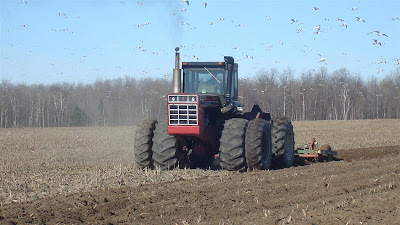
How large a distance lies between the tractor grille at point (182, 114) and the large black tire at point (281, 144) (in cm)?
347

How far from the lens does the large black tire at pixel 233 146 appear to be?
12594mm

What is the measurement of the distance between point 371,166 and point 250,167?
3.70 metres

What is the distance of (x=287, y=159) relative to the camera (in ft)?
50.7

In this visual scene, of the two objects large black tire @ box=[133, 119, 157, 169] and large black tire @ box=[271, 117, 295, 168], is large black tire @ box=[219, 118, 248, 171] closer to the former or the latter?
large black tire @ box=[133, 119, 157, 169]

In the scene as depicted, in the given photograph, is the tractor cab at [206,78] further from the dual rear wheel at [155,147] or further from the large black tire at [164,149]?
the large black tire at [164,149]

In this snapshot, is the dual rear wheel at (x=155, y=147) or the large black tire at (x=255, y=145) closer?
the large black tire at (x=255, y=145)

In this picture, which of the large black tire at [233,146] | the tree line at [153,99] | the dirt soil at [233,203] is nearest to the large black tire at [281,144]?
the large black tire at [233,146]

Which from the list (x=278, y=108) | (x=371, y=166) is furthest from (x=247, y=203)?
(x=278, y=108)

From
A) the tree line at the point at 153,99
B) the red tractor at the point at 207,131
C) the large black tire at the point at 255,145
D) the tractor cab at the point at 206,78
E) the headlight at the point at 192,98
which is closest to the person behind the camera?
the headlight at the point at 192,98

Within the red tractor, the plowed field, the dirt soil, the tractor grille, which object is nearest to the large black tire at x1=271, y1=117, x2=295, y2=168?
the red tractor

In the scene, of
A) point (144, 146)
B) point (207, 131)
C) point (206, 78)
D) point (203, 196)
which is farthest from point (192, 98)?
point (203, 196)

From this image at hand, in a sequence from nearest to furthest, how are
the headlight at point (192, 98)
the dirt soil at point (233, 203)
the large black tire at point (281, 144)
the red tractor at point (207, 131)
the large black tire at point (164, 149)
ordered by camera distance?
the dirt soil at point (233, 203)
the headlight at point (192, 98)
the red tractor at point (207, 131)
the large black tire at point (164, 149)
the large black tire at point (281, 144)

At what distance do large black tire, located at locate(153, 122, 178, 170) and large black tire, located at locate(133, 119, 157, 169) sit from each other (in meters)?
0.23

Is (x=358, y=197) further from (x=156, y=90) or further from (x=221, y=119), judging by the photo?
(x=156, y=90)
